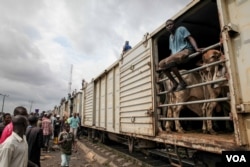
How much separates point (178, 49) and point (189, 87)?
2.61ft

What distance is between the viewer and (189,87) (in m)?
3.57

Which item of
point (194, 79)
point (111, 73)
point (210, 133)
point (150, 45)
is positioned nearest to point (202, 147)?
point (210, 133)

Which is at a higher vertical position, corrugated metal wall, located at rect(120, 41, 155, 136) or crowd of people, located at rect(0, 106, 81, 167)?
corrugated metal wall, located at rect(120, 41, 155, 136)

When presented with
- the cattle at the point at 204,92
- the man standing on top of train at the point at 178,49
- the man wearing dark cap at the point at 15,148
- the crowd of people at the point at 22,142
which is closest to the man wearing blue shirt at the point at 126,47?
the cattle at the point at 204,92

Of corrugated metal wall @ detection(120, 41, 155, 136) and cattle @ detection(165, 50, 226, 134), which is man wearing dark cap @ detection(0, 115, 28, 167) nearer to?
corrugated metal wall @ detection(120, 41, 155, 136)

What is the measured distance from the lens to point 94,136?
1226 centimetres

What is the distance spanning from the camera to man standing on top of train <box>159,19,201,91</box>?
3697mm

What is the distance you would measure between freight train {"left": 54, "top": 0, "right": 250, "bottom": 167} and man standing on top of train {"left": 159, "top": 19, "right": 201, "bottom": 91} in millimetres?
169

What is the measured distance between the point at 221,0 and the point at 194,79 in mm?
2153

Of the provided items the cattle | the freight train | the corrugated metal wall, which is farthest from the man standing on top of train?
the corrugated metal wall

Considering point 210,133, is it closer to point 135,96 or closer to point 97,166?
point 135,96

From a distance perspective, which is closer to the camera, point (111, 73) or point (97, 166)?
point (97, 166)

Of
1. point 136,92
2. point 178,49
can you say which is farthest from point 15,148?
point 136,92

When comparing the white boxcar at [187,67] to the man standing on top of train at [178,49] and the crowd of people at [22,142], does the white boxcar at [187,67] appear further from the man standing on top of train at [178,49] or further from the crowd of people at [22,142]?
the crowd of people at [22,142]
